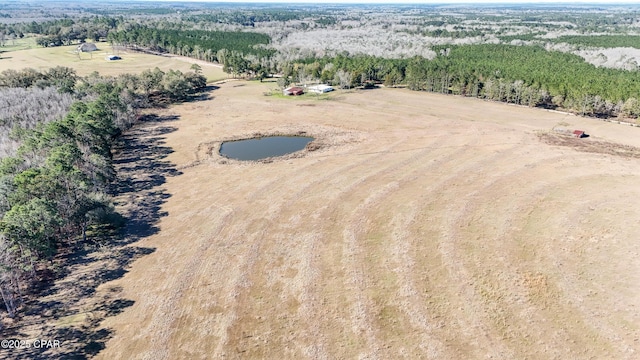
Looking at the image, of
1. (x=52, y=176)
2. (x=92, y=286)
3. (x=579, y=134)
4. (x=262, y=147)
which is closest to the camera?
(x=92, y=286)

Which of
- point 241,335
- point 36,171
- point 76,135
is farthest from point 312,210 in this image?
point 76,135

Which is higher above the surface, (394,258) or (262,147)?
(262,147)

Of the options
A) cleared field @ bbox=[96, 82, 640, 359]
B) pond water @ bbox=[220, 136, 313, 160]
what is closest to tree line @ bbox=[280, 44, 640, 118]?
cleared field @ bbox=[96, 82, 640, 359]

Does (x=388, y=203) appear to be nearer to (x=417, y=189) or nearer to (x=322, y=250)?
(x=417, y=189)

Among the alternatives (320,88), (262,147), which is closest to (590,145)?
(262,147)

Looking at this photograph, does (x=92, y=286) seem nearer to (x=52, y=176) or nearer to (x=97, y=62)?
(x=52, y=176)

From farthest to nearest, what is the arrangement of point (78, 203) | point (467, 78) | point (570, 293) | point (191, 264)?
point (467, 78) → point (78, 203) → point (191, 264) → point (570, 293)
